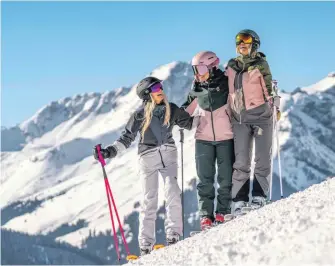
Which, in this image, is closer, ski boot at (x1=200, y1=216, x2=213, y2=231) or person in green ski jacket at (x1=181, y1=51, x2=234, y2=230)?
ski boot at (x1=200, y1=216, x2=213, y2=231)

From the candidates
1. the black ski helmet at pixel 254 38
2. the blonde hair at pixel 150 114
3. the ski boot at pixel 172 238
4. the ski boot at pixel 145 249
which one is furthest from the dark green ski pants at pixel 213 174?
the black ski helmet at pixel 254 38

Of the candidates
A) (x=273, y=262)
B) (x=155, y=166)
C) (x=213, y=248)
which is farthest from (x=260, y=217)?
(x=155, y=166)

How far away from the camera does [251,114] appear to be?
10914 millimetres

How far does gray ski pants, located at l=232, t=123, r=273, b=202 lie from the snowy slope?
6.62ft

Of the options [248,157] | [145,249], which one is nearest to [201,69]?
[248,157]

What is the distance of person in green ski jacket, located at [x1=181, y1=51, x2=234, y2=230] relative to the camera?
11023mm

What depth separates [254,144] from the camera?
11039 mm

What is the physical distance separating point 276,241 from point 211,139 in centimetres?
461

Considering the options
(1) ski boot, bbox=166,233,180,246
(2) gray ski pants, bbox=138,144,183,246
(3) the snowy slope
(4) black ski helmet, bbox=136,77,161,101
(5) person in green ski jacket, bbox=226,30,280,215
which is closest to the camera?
(3) the snowy slope

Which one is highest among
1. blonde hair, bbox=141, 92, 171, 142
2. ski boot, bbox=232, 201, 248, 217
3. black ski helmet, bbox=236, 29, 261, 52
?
black ski helmet, bbox=236, 29, 261, 52

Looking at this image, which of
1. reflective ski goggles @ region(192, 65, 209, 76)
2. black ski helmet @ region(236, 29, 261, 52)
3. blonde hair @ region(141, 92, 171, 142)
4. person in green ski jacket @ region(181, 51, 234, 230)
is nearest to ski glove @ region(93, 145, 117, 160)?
blonde hair @ region(141, 92, 171, 142)

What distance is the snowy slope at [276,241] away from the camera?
611 centimetres

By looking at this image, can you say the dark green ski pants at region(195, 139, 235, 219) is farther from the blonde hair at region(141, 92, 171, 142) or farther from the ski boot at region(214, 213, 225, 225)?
the blonde hair at region(141, 92, 171, 142)

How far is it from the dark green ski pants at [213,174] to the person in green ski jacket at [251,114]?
0.17 meters
